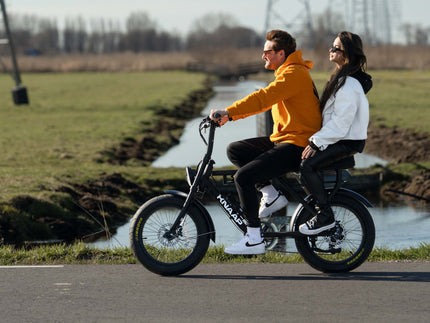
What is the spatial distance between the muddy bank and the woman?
510 cm

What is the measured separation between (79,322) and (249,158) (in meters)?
2.04

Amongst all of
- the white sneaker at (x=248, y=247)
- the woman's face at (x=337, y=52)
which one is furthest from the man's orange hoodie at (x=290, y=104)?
the white sneaker at (x=248, y=247)

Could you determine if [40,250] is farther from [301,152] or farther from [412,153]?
[412,153]

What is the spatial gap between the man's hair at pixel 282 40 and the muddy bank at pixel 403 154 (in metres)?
5.43

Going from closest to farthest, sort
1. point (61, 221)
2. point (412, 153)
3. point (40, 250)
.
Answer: point (40, 250), point (61, 221), point (412, 153)

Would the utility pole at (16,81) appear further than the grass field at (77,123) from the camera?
Yes

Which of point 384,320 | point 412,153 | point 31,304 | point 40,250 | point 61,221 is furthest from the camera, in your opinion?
point 412,153

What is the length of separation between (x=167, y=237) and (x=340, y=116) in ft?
5.66

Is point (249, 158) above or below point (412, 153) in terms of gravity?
above

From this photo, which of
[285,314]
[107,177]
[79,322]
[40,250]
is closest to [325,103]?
[285,314]

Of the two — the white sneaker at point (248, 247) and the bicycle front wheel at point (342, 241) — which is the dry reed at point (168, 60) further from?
the white sneaker at point (248, 247)

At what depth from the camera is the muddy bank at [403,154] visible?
38.6ft

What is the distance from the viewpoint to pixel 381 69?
6022cm

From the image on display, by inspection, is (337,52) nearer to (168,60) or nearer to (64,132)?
(64,132)
